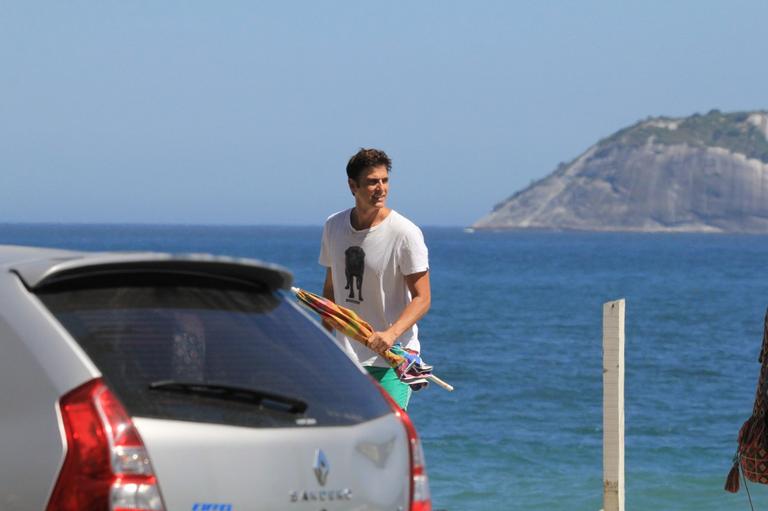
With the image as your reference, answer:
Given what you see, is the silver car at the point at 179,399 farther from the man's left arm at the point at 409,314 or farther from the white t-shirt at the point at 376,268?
the white t-shirt at the point at 376,268

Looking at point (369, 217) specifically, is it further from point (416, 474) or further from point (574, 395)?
point (574, 395)

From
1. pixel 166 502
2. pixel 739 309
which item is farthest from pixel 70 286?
pixel 739 309

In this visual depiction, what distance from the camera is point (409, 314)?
661 cm

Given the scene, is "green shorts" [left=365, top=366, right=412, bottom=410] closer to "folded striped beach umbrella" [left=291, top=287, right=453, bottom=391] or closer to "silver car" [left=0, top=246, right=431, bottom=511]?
"folded striped beach umbrella" [left=291, top=287, right=453, bottom=391]

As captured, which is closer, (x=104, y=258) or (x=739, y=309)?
(x=104, y=258)

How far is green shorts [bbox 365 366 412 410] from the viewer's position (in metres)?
6.62

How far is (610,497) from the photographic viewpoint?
24.1 feet

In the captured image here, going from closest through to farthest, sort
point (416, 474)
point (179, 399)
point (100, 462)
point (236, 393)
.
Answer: point (100, 462), point (179, 399), point (236, 393), point (416, 474)

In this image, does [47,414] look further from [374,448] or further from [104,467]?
[374,448]

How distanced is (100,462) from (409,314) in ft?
11.9

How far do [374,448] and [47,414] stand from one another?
84 centimetres

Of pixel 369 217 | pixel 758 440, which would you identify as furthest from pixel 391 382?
pixel 758 440

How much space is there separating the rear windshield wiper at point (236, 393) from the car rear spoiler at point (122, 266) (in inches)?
12.5

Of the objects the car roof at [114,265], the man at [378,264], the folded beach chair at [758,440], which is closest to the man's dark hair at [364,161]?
the man at [378,264]
